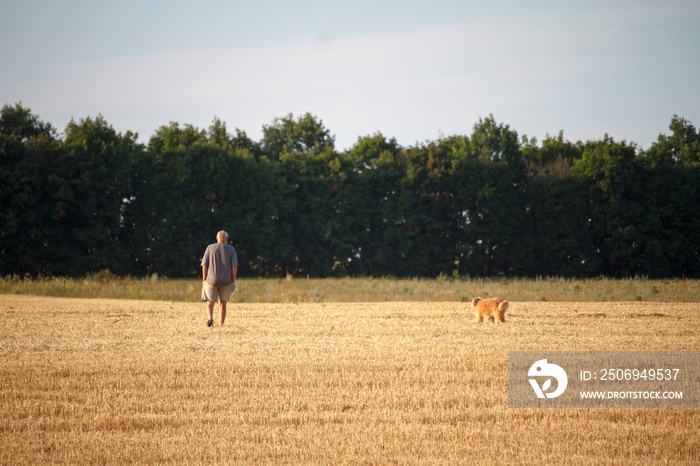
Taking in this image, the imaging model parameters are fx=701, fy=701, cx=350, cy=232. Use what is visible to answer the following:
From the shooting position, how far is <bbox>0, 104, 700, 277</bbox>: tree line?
5206cm

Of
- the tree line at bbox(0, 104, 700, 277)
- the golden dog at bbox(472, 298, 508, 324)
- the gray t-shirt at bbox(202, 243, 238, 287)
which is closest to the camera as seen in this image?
the gray t-shirt at bbox(202, 243, 238, 287)

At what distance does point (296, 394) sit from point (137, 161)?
48370mm

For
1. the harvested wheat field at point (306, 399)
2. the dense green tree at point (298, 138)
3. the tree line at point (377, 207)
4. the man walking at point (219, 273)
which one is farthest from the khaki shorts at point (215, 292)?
the dense green tree at point (298, 138)

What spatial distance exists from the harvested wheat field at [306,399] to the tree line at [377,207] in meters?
37.1

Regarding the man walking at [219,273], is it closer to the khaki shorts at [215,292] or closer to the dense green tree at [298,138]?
the khaki shorts at [215,292]

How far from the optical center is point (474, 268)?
59.2 m

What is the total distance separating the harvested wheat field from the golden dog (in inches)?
24.7

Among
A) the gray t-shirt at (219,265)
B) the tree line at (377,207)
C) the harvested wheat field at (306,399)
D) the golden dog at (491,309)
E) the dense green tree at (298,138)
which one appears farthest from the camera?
the dense green tree at (298,138)

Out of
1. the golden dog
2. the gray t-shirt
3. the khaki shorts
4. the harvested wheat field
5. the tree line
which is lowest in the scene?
the harvested wheat field

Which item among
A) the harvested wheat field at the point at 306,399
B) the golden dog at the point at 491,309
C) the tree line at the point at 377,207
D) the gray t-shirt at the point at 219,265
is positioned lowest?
the harvested wheat field at the point at 306,399

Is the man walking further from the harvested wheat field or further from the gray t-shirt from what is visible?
the harvested wheat field

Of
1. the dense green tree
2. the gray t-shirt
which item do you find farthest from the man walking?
the dense green tree

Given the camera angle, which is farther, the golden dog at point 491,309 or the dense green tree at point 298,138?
the dense green tree at point 298,138

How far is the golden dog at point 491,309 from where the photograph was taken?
16152 millimetres
